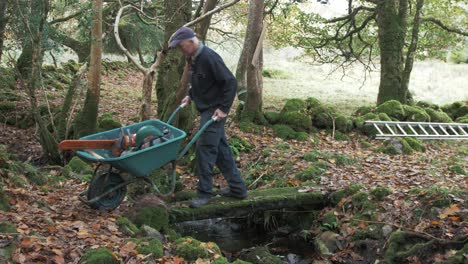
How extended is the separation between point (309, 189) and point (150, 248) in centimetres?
325

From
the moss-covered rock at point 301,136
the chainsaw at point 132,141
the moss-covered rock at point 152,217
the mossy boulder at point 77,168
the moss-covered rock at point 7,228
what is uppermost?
the chainsaw at point 132,141

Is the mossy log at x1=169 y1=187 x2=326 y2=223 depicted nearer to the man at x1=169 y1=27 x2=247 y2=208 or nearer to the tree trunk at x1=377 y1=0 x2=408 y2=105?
the man at x1=169 y1=27 x2=247 y2=208

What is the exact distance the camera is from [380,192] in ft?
21.8

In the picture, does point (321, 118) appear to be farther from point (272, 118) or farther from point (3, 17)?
point (3, 17)

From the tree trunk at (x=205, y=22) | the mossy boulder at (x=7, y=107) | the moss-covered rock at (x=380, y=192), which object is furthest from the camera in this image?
the mossy boulder at (x=7, y=107)

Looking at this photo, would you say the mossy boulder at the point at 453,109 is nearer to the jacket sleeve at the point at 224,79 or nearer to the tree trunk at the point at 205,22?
the tree trunk at the point at 205,22

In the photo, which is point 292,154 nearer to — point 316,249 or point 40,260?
point 316,249

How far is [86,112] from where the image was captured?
9.75 meters

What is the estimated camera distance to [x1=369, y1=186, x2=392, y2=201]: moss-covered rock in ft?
21.6

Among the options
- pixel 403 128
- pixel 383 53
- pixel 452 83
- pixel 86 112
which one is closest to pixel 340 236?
pixel 86 112

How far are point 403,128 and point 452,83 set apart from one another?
1756cm

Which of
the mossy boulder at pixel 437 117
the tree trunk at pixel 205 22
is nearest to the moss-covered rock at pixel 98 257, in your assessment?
the tree trunk at pixel 205 22

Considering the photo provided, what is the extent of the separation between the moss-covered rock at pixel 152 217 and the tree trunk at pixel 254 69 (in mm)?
6222

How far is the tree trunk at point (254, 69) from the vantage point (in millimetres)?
11766
